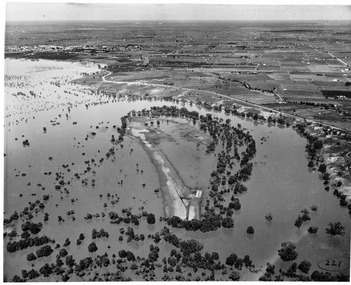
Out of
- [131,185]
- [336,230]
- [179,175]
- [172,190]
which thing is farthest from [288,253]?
[131,185]

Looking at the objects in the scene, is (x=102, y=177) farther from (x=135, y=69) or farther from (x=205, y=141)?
(x=135, y=69)

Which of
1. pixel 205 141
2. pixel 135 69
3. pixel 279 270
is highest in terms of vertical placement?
pixel 135 69

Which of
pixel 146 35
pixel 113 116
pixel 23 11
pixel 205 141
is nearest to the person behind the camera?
pixel 23 11

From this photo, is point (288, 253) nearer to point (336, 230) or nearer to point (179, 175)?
point (336, 230)

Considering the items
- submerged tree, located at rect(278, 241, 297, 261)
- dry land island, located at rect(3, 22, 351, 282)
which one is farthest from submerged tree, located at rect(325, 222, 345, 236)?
submerged tree, located at rect(278, 241, 297, 261)

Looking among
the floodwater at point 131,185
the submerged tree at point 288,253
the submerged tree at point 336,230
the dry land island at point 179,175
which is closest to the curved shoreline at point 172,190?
the dry land island at point 179,175

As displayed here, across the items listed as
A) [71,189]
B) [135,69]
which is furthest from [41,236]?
[135,69]

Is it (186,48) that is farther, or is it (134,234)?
(186,48)

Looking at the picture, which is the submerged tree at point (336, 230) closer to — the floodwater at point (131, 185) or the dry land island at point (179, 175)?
the dry land island at point (179, 175)
